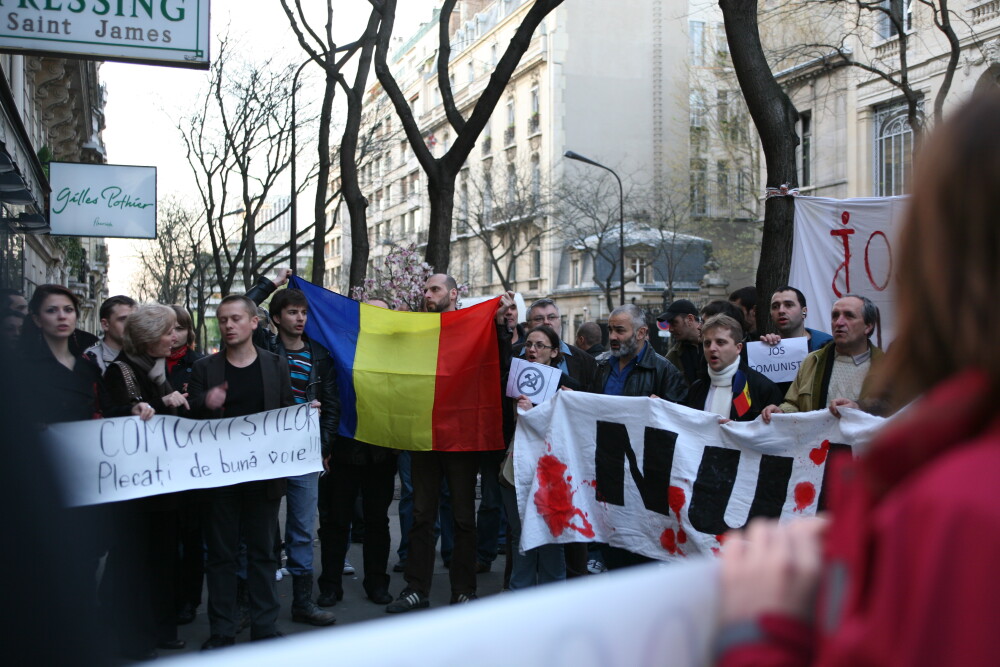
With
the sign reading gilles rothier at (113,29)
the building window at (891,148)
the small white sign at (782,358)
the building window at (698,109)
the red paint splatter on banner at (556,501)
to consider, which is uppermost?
the building window at (698,109)

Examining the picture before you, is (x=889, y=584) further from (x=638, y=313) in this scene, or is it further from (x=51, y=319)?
(x=638, y=313)

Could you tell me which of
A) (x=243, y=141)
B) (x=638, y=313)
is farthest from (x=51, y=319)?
(x=243, y=141)

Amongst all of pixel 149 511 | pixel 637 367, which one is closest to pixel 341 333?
pixel 149 511

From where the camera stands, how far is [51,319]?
5.74 meters

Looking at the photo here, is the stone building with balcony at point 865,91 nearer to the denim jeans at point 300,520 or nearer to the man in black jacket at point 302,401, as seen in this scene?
the man in black jacket at point 302,401

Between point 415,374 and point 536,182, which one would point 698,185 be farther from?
point 415,374

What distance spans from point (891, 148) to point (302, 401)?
31.2 m

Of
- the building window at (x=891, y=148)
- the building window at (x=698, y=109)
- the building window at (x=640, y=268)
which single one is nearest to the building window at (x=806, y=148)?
the building window at (x=891, y=148)

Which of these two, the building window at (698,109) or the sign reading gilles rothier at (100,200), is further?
the building window at (698,109)

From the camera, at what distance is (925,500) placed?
1040 millimetres

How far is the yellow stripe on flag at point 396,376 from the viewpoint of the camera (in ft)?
23.3

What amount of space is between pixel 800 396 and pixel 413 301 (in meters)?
10.5

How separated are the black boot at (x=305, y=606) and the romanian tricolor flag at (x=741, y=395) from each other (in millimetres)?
3030

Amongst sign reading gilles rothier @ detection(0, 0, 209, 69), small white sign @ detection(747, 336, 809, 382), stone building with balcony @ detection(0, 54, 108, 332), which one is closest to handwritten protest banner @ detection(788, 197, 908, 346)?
small white sign @ detection(747, 336, 809, 382)
